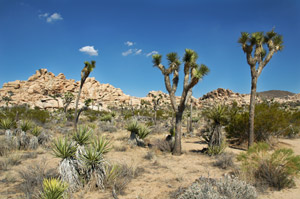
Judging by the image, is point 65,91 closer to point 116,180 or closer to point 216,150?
point 216,150

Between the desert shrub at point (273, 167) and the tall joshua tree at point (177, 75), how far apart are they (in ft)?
12.5

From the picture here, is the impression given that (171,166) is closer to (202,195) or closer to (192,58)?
(202,195)

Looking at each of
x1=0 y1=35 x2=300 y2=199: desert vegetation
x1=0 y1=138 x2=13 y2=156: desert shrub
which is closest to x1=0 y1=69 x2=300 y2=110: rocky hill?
x1=0 y1=138 x2=13 y2=156: desert shrub

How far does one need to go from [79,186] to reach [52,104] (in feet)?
186

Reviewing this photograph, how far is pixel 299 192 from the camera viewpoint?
187 inches

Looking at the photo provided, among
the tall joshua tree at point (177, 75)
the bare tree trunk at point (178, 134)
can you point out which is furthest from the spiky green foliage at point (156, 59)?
the bare tree trunk at point (178, 134)

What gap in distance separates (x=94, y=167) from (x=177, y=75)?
264 inches

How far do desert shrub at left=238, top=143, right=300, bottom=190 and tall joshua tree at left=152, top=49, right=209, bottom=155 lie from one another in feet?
12.5

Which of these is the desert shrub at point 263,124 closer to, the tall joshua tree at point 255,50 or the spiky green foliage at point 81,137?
the tall joshua tree at point 255,50


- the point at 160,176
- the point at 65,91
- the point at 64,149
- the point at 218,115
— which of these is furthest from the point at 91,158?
the point at 65,91

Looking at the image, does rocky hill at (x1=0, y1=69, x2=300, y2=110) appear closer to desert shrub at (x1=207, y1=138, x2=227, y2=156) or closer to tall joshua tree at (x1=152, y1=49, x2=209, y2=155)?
tall joshua tree at (x1=152, y1=49, x2=209, y2=155)

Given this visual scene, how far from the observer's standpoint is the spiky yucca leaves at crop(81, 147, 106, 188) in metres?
4.92

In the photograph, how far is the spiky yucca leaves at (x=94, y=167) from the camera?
492 centimetres

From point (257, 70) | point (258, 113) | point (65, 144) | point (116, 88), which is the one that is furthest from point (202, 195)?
point (116, 88)
